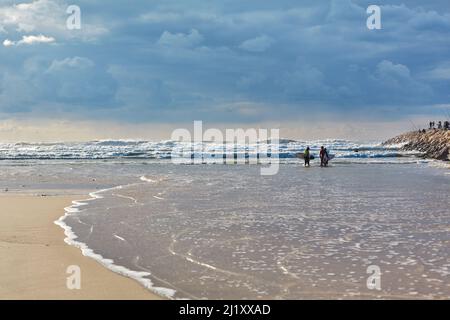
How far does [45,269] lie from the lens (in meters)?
7.25

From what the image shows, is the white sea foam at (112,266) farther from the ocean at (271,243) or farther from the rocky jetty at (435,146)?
the rocky jetty at (435,146)

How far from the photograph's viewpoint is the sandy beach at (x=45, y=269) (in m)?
6.09

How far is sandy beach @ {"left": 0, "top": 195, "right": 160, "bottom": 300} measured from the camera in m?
6.09

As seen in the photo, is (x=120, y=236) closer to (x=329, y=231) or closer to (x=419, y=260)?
(x=329, y=231)

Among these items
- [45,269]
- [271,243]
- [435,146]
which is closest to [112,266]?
[45,269]

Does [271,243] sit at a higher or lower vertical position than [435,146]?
lower

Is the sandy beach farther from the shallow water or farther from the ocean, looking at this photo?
the shallow water

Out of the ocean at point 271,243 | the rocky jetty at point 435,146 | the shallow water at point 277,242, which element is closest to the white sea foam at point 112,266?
the ocean at point 271,243

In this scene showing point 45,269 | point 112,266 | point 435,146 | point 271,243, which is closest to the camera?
point 45,269

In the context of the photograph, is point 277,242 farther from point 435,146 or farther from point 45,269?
point 435,146

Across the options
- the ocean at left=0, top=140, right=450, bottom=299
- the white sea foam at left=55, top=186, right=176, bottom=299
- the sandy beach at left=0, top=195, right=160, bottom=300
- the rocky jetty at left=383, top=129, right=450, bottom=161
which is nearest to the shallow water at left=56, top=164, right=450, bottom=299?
the ocean at left=0, top=140, right=450, bottom=299

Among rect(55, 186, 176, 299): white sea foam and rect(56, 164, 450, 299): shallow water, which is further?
rect(56, 164, 450, 299): shallow water
